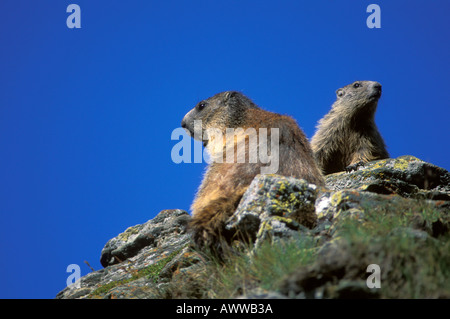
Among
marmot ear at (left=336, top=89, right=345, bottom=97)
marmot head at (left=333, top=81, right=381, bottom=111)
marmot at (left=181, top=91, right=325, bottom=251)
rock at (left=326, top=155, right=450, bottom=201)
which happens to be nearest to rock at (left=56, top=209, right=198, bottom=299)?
marmot at (left=181, top=91, right=325, bottom=251)

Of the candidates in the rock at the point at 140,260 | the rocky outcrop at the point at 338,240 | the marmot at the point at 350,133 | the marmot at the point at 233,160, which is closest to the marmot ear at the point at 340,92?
the marmot at the point at 350,133

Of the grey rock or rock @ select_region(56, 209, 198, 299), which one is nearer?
rock @ select_region(56, 209, 198, 299)

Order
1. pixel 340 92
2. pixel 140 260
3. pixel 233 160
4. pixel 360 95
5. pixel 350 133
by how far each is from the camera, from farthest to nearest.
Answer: pixel 340 92 < pixel 360 95 < pixel 350 133 < pixel 140 260 < pixel 233 160

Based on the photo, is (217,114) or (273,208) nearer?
(273,208)

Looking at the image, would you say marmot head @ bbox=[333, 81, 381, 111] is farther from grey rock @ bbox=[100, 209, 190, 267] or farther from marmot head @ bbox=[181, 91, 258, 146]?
grey rock @ bbox=[100, 209, 190, 267]

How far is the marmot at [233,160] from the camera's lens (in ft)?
24.4

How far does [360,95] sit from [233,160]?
9223 millimetres

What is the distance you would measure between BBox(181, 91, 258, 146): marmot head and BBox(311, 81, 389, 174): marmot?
5.26m

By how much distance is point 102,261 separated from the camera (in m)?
14.1

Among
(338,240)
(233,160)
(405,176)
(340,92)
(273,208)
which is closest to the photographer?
(338,240)

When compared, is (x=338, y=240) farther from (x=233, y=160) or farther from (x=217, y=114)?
(x=217, y=114)

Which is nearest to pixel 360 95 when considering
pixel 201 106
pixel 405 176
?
pixel 405 176

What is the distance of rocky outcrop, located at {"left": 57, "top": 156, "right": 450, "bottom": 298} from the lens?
511 centimetres

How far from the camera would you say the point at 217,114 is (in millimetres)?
11305
